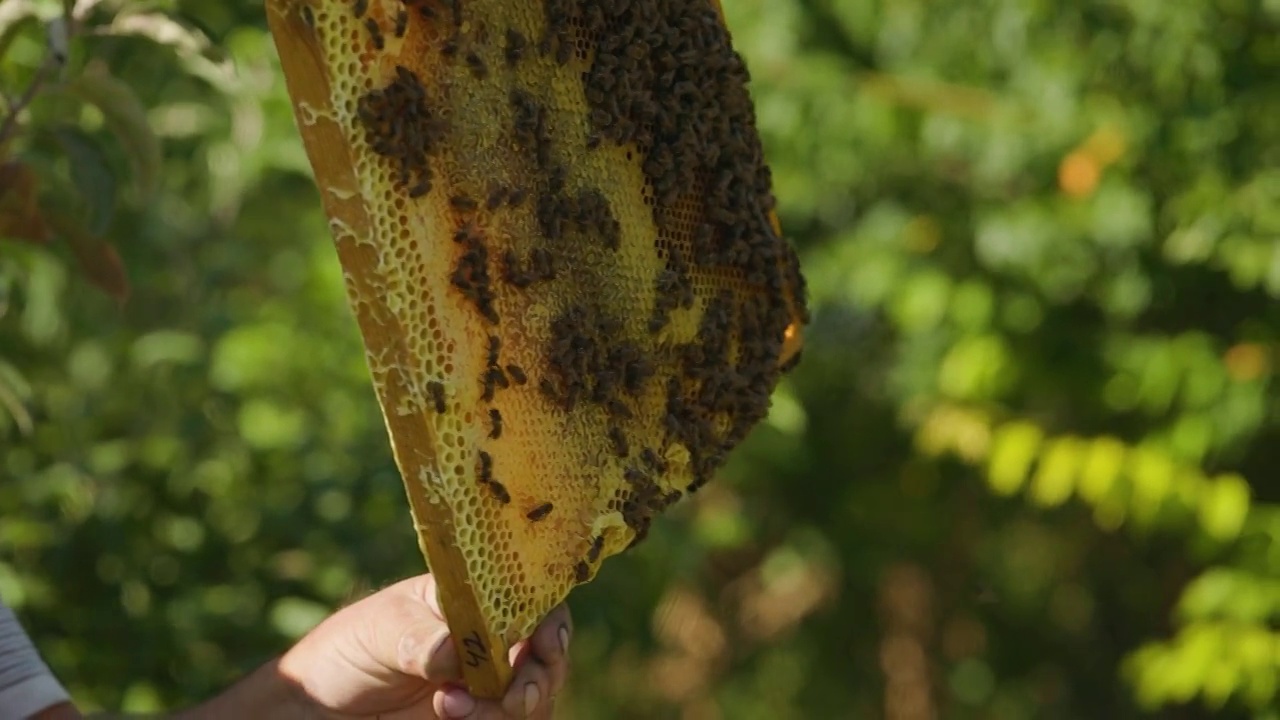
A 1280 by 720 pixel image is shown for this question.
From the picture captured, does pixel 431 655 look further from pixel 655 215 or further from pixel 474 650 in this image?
pixel 655 215

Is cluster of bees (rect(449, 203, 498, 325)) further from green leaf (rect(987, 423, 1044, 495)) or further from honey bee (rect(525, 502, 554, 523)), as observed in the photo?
green leaf (rect(987, 423, 1044, 495))

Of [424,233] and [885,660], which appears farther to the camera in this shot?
[885,660]

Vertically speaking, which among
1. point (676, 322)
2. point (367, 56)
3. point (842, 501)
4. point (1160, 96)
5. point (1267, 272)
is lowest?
point (842, 501)

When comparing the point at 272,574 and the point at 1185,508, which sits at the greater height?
the point at 272,574

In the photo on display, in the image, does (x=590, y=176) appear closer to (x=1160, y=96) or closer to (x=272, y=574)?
(x=272, y=574)

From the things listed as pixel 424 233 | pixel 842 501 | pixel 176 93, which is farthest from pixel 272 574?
pixel 842 501

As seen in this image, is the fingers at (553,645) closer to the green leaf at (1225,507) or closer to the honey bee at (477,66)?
A: the honey bee at (477,66)

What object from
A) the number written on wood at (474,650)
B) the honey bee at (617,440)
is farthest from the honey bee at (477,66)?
the number written on wood at (474,650)
